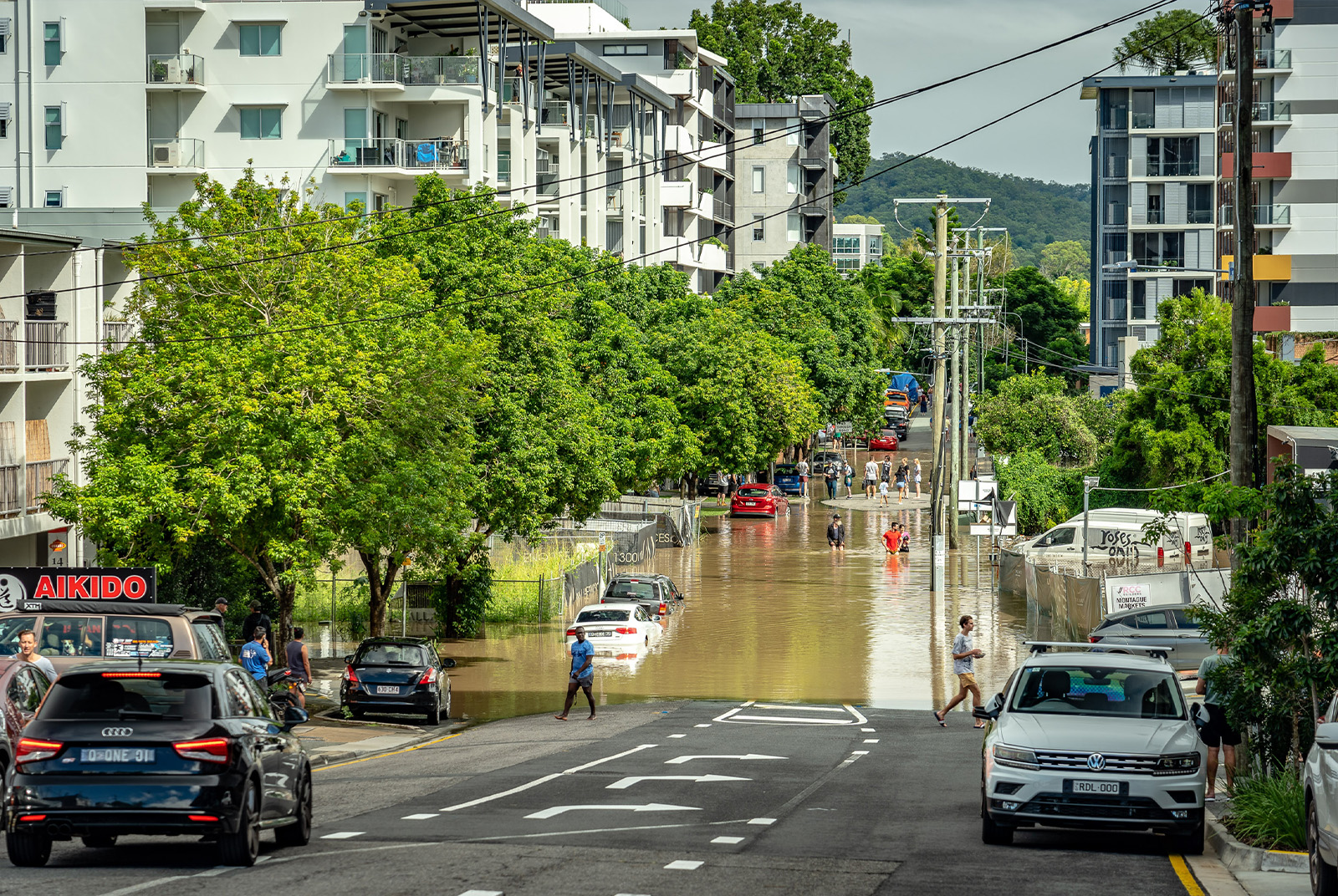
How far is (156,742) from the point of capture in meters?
11.4

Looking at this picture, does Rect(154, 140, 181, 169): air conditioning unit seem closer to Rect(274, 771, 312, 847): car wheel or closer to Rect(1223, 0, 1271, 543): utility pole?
Rect(1223, 0, 1271, 543): utility pole

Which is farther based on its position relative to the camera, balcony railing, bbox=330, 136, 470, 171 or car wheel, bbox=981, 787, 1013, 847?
balcony railing, bbox=330, 136, 470, 171

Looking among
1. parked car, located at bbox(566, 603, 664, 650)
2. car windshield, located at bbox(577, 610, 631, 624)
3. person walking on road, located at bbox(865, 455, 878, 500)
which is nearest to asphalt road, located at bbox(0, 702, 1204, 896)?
parked car, located at bbox(566, 603, 664, 650)

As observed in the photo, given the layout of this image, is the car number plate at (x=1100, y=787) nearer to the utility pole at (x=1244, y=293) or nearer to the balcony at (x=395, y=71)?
the utility pole at (x=1244, y=293)

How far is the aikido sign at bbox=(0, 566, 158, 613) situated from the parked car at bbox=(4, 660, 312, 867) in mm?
12171

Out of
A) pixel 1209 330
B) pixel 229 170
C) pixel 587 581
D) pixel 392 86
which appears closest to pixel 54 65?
pixel 229 170

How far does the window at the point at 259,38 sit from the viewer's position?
5816 centimetres

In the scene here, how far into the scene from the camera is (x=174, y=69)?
5781cm

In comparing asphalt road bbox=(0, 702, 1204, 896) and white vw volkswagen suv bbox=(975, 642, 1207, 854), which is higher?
white vw volkswagen suv bbox=(975, 642, 1207, 854)

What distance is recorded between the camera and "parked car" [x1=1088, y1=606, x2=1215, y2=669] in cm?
3019

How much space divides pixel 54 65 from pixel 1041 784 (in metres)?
53.8

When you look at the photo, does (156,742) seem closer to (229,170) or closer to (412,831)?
(412,831)

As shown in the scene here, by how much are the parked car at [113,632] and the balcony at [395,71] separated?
41.8 metres

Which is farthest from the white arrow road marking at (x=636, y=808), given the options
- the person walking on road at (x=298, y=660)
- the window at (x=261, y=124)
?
the window at (x=261, y=124)
